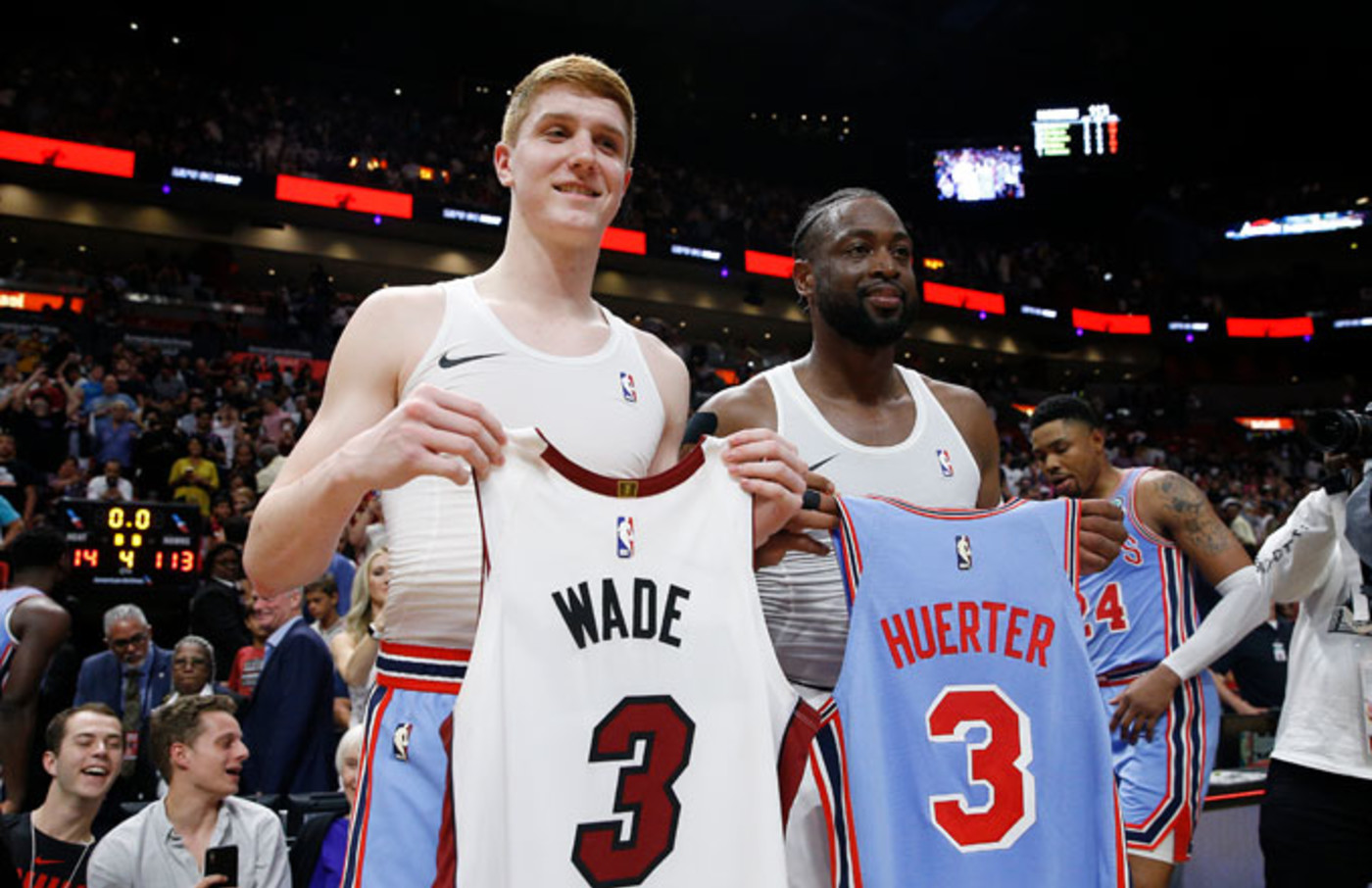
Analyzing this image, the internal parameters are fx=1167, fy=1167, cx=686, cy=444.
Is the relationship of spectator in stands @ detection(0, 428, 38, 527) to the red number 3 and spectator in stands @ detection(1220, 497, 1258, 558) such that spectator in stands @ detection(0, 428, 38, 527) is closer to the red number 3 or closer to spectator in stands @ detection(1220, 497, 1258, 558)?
the red number 3

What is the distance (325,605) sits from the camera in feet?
20.8

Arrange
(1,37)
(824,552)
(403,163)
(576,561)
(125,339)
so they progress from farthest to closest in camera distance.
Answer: (403,163) < (1,37) < (125,339) < (824,552) < (576,561)

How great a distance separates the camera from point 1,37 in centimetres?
2112

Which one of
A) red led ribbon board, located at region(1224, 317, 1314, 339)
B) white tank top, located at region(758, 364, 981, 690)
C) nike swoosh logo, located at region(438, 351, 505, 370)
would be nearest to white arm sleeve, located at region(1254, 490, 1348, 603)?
white tank top, located at region(758, 364, 981, 690)

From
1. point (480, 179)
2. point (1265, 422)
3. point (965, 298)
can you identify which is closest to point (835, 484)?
point (480, 179)

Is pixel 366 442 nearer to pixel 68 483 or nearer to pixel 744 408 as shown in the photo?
pixel 744 408

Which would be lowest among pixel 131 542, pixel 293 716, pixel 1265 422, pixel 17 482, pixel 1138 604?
pixel 293 716

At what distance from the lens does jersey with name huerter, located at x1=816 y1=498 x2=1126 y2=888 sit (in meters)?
2.04

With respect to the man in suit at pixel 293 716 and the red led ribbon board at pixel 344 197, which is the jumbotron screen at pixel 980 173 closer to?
the red led ribbon board at pixel 344 197

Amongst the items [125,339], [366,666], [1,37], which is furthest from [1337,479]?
[1,37]

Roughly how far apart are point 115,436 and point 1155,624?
9.87 m

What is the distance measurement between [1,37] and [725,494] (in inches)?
948

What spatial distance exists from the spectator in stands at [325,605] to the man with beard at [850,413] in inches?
160

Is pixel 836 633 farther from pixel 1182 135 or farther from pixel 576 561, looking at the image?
pixel 1182 135
